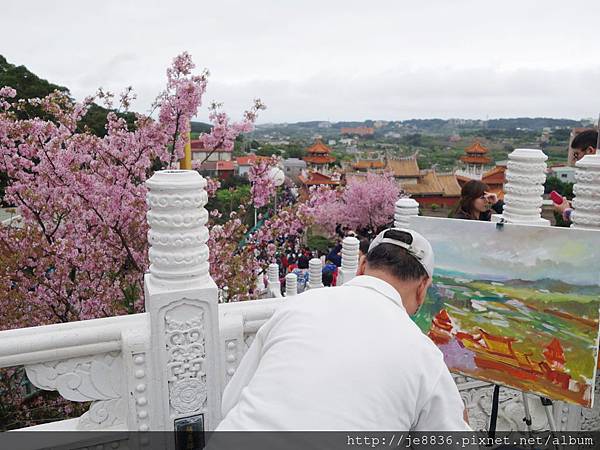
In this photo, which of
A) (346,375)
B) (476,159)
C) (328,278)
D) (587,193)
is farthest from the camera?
(476,159)

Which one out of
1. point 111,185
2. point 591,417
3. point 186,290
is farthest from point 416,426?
point 111,185

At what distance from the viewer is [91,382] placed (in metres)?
2.37

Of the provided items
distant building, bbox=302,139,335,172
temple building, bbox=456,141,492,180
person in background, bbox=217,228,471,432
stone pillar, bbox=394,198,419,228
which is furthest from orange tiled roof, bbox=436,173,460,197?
person in background, bbox=217,228,471,432

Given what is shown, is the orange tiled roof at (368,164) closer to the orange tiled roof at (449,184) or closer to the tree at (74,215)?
the orange tiled roof at (449,184)

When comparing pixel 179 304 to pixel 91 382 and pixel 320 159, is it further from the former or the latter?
pixel 320 159

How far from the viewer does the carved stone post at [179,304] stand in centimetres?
234

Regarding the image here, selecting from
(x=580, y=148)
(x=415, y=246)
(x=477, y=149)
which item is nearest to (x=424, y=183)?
(x=477, y=149)

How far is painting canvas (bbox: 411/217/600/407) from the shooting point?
2.41m

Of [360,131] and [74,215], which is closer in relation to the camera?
[74,215]

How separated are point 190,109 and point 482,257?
340 centimetres

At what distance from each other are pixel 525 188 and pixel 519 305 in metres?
0.73

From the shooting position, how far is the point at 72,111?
5059 millimetres

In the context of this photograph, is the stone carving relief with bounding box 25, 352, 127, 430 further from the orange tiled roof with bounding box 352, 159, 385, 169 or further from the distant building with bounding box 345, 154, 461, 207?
the orange tiled roof with bounding box 352, 159, 385, 169

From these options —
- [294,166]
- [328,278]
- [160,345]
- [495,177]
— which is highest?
[160,345]
